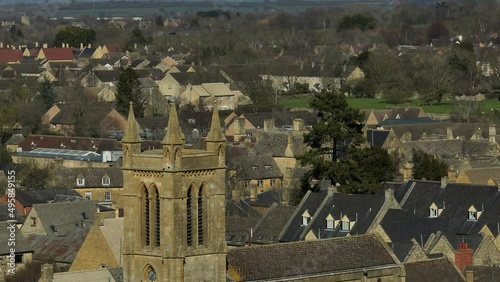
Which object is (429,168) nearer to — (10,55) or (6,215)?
(6,215)

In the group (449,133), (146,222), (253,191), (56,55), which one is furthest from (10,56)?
(146,222)

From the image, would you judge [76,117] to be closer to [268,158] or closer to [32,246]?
[268,158]

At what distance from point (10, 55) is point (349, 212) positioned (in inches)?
4728

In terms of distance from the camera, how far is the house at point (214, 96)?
12441 centimetres

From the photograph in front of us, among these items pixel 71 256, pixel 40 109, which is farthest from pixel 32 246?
pixel 40 109

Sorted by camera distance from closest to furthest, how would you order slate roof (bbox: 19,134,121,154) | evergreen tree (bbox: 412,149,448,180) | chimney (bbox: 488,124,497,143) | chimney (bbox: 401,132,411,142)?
evergreen tree (bbox: 412,149,448,180) → chimney (bbox: 488,124,497,143) → chimney (bbox: 401,132,411,142) → slate roof (bbox: 19,134,121,154)

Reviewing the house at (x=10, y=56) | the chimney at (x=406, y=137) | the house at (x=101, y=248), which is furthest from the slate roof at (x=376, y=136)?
the house at (x=10, y=56)

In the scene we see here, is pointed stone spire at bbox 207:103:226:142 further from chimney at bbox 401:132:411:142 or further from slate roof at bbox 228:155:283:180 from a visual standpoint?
chimney at bbox 401:132:411:142

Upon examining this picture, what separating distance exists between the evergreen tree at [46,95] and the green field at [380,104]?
1503cm

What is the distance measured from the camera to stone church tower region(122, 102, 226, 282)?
43844mm

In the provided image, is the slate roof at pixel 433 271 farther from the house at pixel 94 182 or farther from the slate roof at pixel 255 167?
the slate roof at pixel 255 167

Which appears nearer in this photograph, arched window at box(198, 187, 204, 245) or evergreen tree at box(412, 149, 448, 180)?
arched window at box(198, 187, 204, 245)

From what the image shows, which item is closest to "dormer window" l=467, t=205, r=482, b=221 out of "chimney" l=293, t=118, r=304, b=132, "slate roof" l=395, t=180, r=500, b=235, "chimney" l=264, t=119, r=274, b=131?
"slate roof" l=395, t=180, r=500, b=235

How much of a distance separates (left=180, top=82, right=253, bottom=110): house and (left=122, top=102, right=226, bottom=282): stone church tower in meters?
77.5
